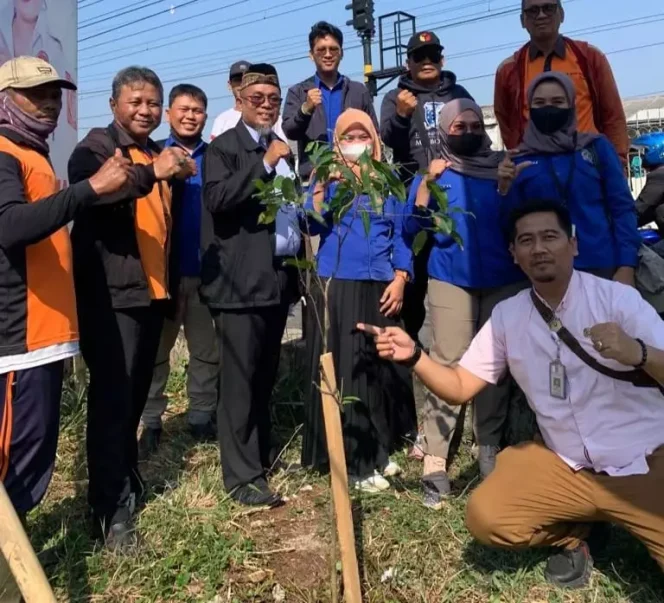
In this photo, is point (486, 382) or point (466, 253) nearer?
point (486, 382)

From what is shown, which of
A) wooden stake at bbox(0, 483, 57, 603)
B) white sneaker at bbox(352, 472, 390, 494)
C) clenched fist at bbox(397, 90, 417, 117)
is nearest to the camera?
wooden stake at bbox(0, 483, 57, 603)

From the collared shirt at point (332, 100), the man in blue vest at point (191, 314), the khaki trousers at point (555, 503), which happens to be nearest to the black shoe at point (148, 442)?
the man in blue vest at point (191, 314)

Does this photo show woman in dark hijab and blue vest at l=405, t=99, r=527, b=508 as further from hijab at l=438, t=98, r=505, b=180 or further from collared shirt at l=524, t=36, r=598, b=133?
collared shirt at l=524, t=36, r=598, b=133

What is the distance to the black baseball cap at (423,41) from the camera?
4.12 m

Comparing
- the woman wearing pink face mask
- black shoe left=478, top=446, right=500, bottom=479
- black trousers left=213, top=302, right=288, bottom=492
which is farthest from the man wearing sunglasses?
black trousers left=213, top=302, right=288, bottom=492

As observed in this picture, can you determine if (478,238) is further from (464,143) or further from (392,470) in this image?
(392,470)

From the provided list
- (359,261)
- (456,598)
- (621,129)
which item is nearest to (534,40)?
(621,129)

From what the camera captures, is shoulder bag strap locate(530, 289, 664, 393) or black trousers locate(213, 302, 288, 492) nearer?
shoulder bag strap locate(530, 289, 664, 393)

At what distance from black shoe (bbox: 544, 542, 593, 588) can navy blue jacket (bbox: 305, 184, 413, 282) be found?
151 centimetres

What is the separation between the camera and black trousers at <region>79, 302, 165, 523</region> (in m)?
3.10

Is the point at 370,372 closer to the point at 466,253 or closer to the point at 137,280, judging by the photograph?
the point at 466,253

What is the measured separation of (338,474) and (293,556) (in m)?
0.75

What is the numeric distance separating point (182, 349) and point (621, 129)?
11.5 ft

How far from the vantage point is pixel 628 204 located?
343cm
